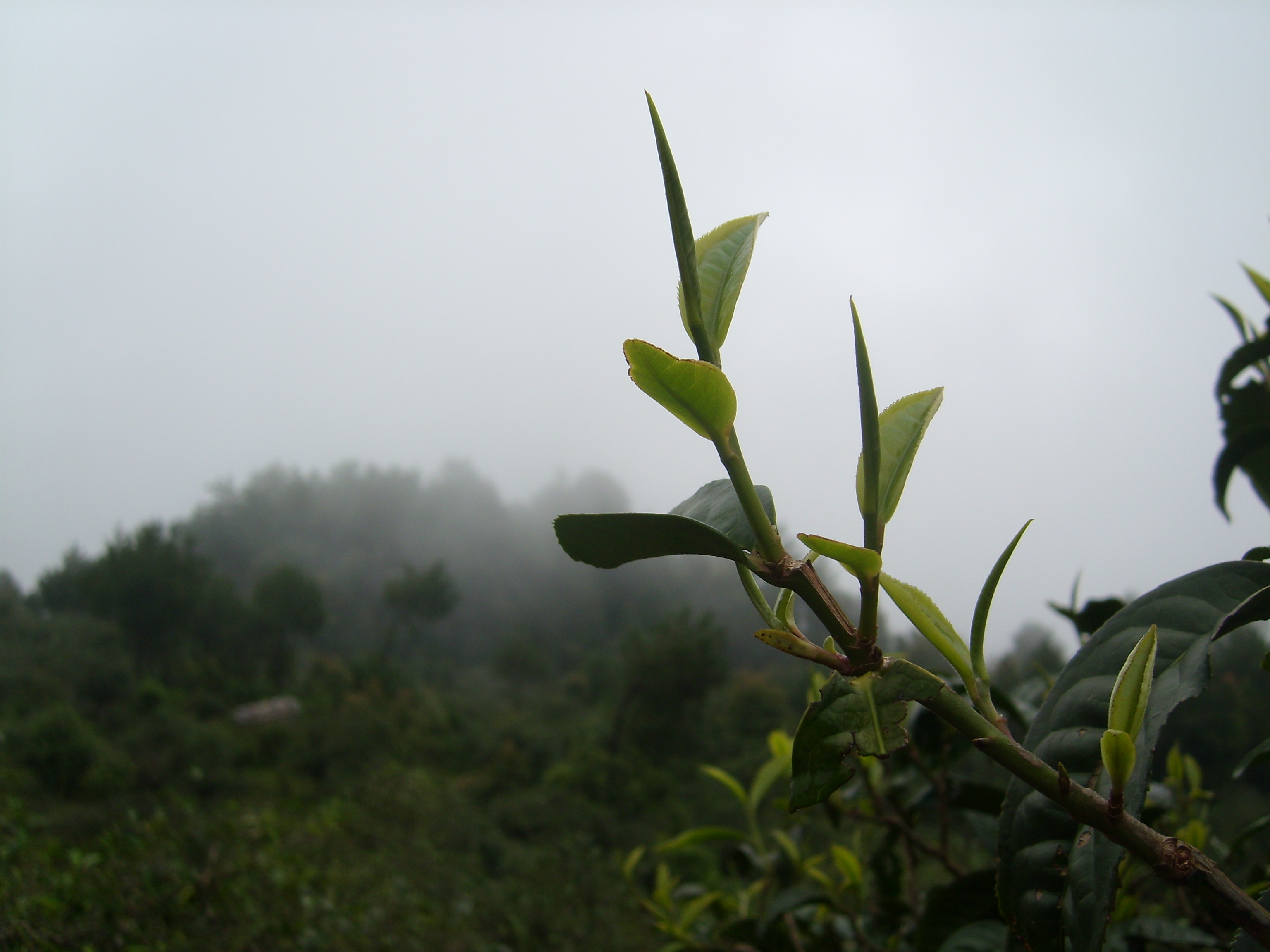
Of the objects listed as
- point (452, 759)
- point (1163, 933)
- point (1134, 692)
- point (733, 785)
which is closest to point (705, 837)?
point (733, 785)

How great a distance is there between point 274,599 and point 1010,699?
34.9ft

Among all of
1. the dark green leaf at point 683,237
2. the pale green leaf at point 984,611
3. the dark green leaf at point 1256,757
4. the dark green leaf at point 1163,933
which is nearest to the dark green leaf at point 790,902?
the dark green leaf at point 1163,933

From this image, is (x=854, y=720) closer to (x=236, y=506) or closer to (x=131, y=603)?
(x=131, y=603)

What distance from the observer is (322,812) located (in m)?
4.04

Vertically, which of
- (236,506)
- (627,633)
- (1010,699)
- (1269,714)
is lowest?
(627,633)

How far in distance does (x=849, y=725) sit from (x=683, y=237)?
14 cm

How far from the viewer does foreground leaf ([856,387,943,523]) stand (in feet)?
0.73

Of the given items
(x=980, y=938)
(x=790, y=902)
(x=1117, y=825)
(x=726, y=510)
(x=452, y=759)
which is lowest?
(x=452, y=759)

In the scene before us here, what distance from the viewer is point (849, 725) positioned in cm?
20

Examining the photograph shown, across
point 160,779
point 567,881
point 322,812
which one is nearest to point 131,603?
point 160,779

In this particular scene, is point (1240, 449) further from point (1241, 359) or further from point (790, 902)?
point (790, 902)

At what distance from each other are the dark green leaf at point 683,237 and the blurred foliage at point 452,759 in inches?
7.2

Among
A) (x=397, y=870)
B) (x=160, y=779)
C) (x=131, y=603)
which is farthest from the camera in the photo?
(x=131, y=603)

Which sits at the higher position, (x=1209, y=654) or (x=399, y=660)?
(x=1209, y=654)
